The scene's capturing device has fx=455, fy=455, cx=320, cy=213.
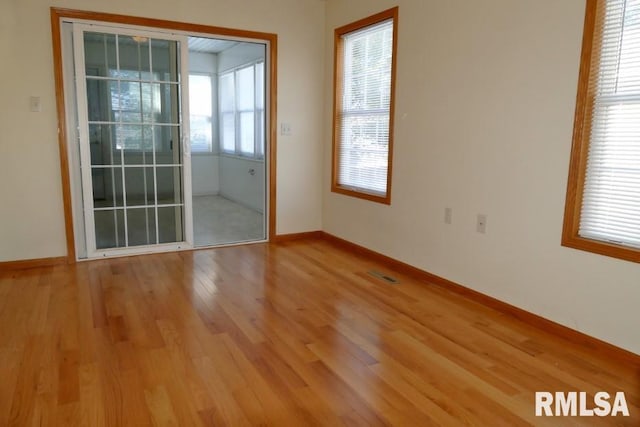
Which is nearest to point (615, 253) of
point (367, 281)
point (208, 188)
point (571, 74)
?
point (571, 74)

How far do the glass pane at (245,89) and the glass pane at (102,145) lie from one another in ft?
10.4

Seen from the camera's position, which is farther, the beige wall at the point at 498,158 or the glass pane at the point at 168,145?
the glass pane at the point at 168,145

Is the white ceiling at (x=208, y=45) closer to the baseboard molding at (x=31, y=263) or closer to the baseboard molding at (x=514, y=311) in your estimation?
the baseboard molding at (x=31, y=263)

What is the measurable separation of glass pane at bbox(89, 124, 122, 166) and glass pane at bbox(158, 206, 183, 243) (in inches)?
26.3

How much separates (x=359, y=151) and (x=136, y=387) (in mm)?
3182

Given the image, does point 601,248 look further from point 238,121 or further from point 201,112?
point 201,112

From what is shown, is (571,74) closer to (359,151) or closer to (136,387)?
(359,151)

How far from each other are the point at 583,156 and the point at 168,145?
141 inches

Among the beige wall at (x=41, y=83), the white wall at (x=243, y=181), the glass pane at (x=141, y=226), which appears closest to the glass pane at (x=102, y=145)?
the beige wall at (x=41, y=83)

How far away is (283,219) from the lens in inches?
204

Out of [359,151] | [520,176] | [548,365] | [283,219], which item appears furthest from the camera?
[283,219]

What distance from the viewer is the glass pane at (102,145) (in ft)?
13.8

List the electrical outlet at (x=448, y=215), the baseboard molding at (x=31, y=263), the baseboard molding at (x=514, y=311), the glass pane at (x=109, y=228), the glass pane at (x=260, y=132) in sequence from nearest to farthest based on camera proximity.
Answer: the baseboard molding at (x=514, y=311) < the electrical outlet at (x=448, y=215) < the baseboard molding at (x=31, y=263) < the glass pane at (x=109, y=228) < the glass pane at (x=260, y=132)

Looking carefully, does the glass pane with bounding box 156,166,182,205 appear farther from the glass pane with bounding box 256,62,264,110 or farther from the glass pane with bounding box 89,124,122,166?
the glass pane with bounding box 256,62,264,110
